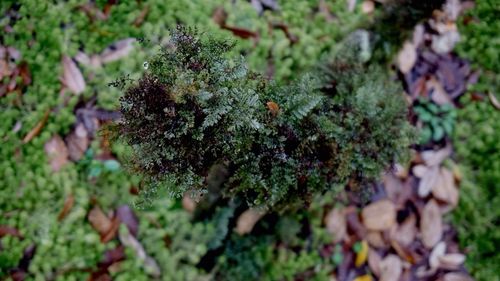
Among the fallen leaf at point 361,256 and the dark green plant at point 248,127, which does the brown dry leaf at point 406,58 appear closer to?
the dark green plant at point 248,127

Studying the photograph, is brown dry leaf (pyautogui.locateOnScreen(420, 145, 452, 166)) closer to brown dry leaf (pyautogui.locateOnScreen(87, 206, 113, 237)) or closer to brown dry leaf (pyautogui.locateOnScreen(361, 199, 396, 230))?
brown dry leaf (pyautogui.locateOnScreen(361, 199, 396, 230))

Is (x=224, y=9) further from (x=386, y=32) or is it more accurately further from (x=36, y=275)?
(x=36, y=275)

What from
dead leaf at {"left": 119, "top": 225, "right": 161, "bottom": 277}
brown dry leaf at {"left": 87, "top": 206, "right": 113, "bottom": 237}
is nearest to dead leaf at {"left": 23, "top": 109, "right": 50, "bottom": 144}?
brown dry leaf at {"left": 87, "top": 206, "right": 113, "bottom": 237}

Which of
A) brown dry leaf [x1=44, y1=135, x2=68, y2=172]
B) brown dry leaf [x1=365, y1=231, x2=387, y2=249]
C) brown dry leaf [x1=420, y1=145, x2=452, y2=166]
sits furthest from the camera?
brown dry leaf [x1=420, y1=145, x2=452, y2=166]

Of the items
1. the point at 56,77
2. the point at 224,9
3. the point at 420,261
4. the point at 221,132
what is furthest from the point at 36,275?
the point at 420,261

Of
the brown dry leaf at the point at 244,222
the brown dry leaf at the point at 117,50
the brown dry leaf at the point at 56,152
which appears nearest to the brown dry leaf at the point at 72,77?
the brown dry leaf at the point at 117,50

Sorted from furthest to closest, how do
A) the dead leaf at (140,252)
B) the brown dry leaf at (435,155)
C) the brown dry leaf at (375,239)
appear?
1. the brown dry leaf at (435,155)
2. the brown dry leaf at (375,239)
3. the dead leaf at (140,252)
